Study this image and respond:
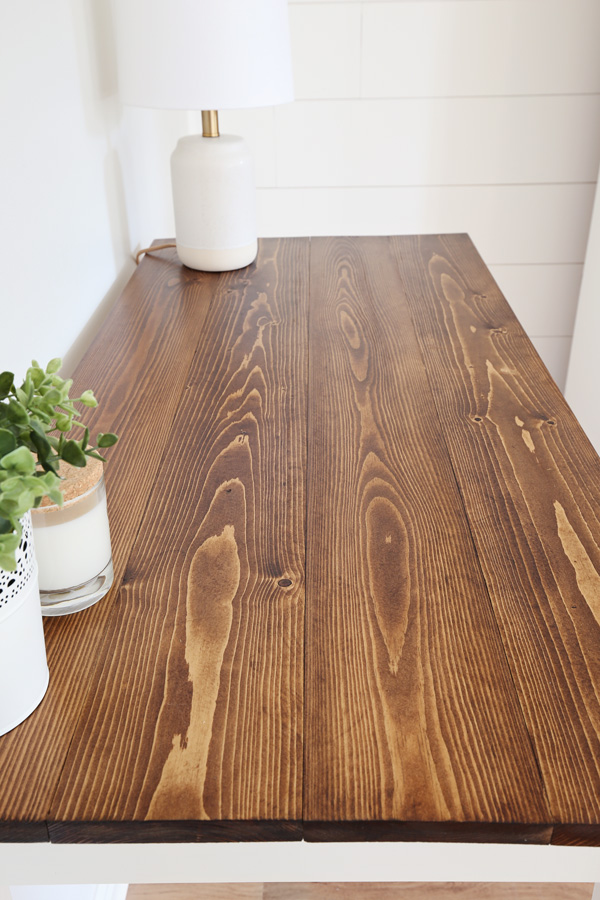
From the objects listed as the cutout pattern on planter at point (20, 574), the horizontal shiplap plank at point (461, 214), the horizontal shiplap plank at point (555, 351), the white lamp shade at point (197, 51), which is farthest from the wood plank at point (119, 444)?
the horizontal shiplap plank at point (555, 351)

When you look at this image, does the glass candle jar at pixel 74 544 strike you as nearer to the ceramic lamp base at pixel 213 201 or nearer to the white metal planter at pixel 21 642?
the white metal planter at pixel 21 642

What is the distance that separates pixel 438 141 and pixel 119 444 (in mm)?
1812

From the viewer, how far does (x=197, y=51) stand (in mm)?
1215

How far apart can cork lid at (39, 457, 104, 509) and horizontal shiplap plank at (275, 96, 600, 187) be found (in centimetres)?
199

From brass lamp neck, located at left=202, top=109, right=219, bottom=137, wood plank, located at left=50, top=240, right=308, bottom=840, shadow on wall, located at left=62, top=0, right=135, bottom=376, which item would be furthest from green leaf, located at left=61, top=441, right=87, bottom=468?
brass lamp neck, located at left=202, top=109, right=219, bottom=137

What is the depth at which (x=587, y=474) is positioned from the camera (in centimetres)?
84

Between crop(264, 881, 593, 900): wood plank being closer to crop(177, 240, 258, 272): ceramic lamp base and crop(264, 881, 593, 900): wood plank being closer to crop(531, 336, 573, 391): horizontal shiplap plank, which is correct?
crop(177, 240, 258, 272): ceramic lamp base

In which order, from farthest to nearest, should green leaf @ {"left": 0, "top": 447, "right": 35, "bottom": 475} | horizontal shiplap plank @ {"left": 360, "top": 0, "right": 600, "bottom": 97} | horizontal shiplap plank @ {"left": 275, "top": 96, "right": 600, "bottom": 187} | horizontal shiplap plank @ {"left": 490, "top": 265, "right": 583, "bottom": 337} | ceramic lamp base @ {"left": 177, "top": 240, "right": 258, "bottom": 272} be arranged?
horizontal shiplap plank @ {"left": 490, "top": 265, "right": 583, "bottom": 337} → horizontal shiplap plank @ {"left": 275, "top": 96, "right": 600, "bottom": 187} → horizontal shiplap plank @ {"left": 360, "top": 0, "right": 600, "bottom": 97} → ceramic lamp base @ {"left": 177, "top": 240, "right": 258, "bottom": 272} → green leaf @ {"left": 0, "top": 447, "right": 35, "bottom": 475}

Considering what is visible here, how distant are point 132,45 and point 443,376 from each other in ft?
2.37

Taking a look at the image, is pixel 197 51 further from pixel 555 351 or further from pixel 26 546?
pixel 555 351

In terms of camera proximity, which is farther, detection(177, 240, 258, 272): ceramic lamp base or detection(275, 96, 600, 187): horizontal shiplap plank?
detection(275, 96, 600, 187): horizontal shiplap plank

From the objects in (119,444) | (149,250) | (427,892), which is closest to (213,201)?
(149,250)

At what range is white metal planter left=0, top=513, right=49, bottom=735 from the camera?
1.69ft

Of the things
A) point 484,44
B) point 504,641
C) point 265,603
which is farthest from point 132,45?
point 484,44
